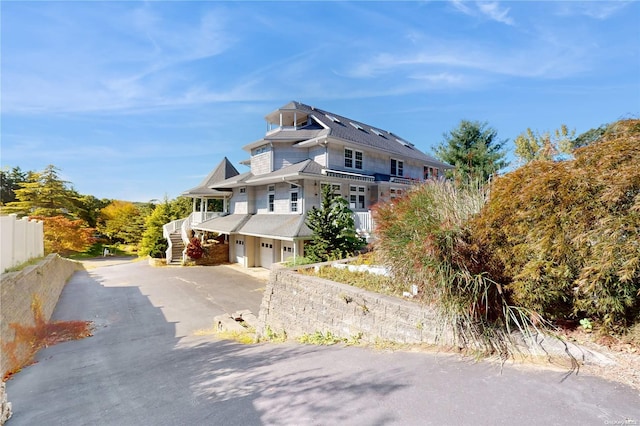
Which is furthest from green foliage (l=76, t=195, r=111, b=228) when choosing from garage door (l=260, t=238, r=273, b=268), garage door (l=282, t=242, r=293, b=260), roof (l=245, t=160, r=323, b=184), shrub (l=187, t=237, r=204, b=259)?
garage door (l=282, t=242, r=293, b=260)

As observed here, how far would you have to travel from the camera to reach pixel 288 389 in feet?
11.7

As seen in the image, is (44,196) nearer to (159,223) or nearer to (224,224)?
(159,223)

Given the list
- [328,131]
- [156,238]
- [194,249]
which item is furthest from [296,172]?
[156,238]

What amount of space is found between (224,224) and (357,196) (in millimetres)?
10113

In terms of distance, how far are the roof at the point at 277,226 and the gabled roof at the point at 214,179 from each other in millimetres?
6039

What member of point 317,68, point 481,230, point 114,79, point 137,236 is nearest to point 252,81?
point 317,68

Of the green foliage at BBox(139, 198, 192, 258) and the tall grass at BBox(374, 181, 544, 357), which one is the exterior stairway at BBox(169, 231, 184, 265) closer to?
the green foliage at BBox(139, 198, 192, 258)

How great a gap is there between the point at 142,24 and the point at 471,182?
9.74m

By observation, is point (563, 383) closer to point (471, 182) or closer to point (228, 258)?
point (471, 182)

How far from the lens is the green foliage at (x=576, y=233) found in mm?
3045

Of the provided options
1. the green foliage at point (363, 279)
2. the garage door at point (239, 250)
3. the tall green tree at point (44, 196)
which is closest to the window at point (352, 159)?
the garage door at point (239, 250)

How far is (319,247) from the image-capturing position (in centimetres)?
1099

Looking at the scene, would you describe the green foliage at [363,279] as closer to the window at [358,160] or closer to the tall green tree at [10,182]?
the window at [358,160]

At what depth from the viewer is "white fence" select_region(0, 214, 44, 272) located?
7.38m
